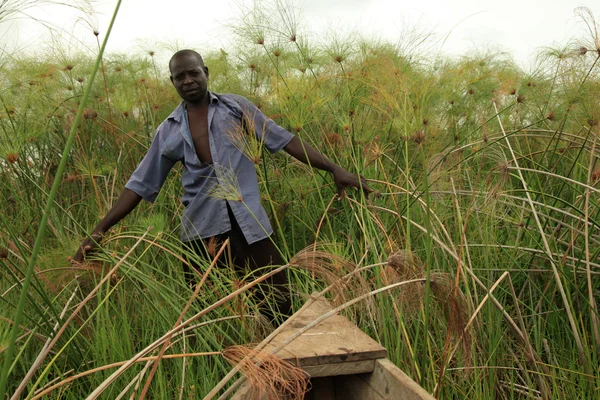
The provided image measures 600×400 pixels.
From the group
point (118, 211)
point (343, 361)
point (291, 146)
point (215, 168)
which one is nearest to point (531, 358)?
point (343, 361)

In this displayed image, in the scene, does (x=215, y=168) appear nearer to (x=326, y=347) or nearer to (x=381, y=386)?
(x=326, y=347)

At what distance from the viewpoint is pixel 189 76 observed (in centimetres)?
240

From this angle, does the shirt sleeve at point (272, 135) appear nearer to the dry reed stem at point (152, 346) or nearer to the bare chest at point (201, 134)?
the bare chest at point (201, 134)

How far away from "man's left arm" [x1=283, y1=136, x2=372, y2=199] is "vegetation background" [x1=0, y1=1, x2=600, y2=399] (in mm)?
82

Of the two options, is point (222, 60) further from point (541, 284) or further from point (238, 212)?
point (541, 284)

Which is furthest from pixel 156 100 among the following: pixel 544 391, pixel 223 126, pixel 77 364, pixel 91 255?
pixel 544 391

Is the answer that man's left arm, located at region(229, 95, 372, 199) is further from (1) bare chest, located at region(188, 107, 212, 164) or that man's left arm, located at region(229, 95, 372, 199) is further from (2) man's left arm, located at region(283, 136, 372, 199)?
(1) bare chest, located at region(188, 107, 212, 164)

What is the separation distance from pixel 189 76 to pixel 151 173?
1.38 feet

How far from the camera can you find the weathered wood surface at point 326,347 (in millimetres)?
1602

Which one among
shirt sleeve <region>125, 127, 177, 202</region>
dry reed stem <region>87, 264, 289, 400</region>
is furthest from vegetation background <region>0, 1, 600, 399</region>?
shirt sleeve <region>125, 127, 177, 202</region>

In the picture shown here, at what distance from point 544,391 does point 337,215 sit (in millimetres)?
1099

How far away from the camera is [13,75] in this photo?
3436 millimetres

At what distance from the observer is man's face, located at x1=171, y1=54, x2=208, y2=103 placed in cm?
238

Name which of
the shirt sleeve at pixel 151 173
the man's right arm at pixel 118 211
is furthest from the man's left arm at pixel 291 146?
the man's right arm at pixel 118 211
